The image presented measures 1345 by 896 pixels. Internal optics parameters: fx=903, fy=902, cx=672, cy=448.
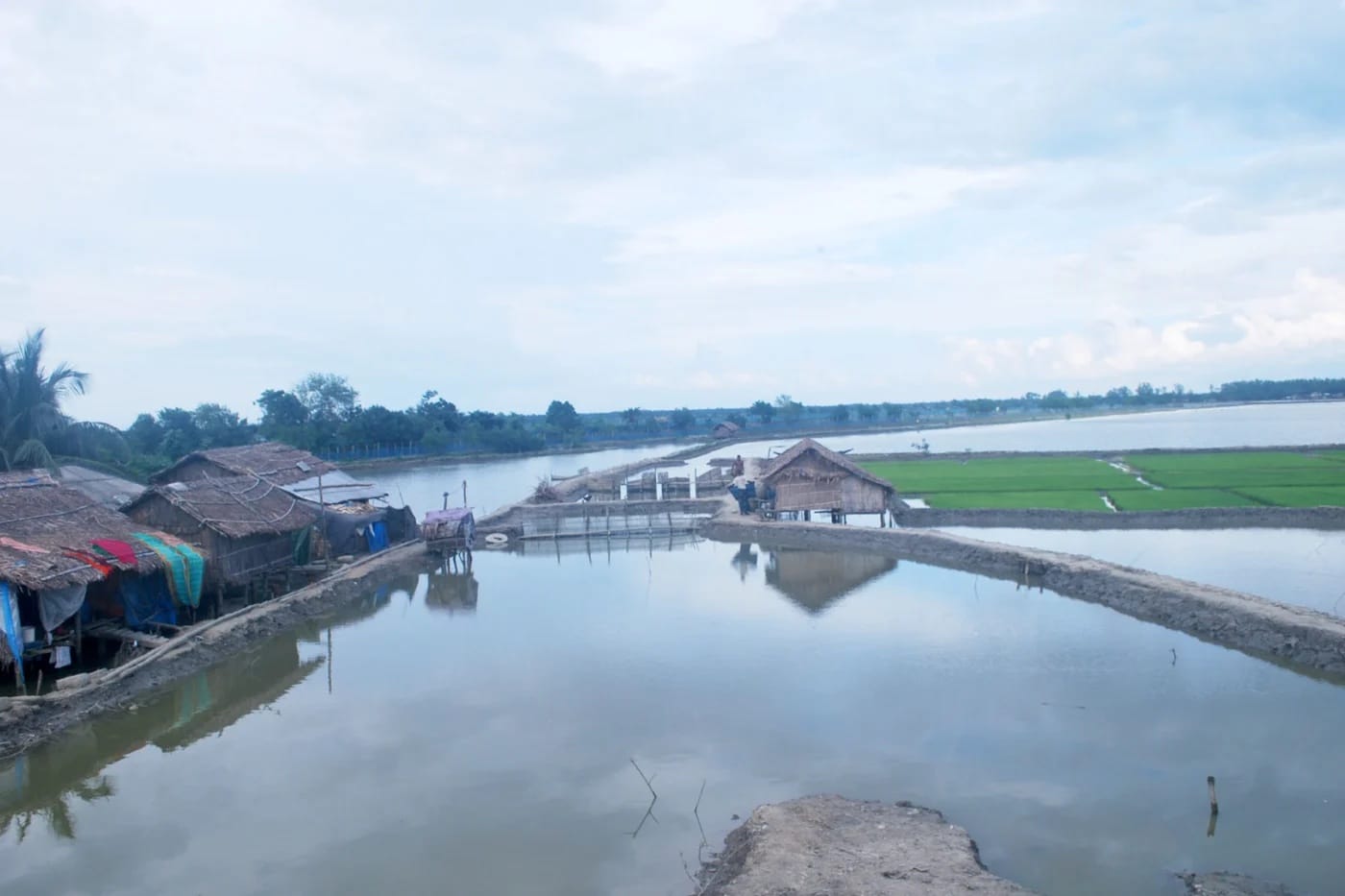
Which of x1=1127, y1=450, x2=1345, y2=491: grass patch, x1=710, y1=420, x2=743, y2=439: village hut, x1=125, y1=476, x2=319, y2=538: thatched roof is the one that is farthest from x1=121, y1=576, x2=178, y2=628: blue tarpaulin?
x1=710, y1=420, x2=743, y2=439: village hut

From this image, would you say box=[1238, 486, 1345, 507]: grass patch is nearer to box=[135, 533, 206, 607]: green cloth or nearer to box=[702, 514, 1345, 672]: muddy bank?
box=[702, 514, 1345, 672]: muddy bank

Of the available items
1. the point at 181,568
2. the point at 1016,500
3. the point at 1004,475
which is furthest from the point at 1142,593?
the point at 1004,475

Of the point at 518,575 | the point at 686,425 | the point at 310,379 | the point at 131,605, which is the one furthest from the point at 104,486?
the point at 686,425

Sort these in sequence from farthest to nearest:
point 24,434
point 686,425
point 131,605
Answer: point 686,425 < point 24,434 < point 131,605

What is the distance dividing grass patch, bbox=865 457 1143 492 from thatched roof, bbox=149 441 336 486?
560 inches

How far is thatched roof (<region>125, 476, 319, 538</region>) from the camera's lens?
12.2 metres

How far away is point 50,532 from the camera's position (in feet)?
32.2

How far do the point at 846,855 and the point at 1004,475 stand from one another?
74.1ft

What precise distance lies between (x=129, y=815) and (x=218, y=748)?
4.26 feet

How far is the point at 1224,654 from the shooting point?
975cm

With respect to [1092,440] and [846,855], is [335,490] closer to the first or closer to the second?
[846,855]

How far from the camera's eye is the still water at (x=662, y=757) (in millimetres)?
5875

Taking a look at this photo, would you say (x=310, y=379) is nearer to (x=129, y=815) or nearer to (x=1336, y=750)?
(x=129, y=815)

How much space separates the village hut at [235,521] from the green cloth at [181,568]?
0.59 metres
